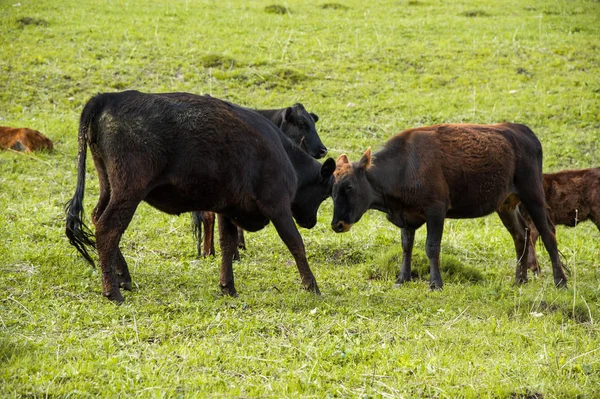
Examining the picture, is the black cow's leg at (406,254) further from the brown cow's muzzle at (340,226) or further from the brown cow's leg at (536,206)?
the brown cow's leg at (536,206)

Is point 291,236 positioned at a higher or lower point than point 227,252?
higher

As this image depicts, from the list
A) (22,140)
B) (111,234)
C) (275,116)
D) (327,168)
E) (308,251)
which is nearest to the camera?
(111,234)

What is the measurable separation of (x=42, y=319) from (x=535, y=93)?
60.7 feet

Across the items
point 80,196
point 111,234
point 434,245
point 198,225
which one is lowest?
point 198,225

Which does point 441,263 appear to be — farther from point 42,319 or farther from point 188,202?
point 42,319

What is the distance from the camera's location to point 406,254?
10820 mm

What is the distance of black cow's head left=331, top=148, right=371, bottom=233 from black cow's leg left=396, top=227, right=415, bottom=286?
72cm

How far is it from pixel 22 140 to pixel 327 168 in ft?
28.8

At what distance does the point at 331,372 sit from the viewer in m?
6.35

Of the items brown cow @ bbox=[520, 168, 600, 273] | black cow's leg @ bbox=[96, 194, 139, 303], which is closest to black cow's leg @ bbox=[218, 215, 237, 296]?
black cow's leg @ bbox=[96, 194, 139, 303]

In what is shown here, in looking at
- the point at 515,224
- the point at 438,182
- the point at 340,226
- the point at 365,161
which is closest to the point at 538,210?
the point at 515,224

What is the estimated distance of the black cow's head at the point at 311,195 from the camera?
411 inches

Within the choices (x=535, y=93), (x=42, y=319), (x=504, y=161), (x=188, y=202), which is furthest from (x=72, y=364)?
(x=535, y=93)

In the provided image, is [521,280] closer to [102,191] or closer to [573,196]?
[573,196]
